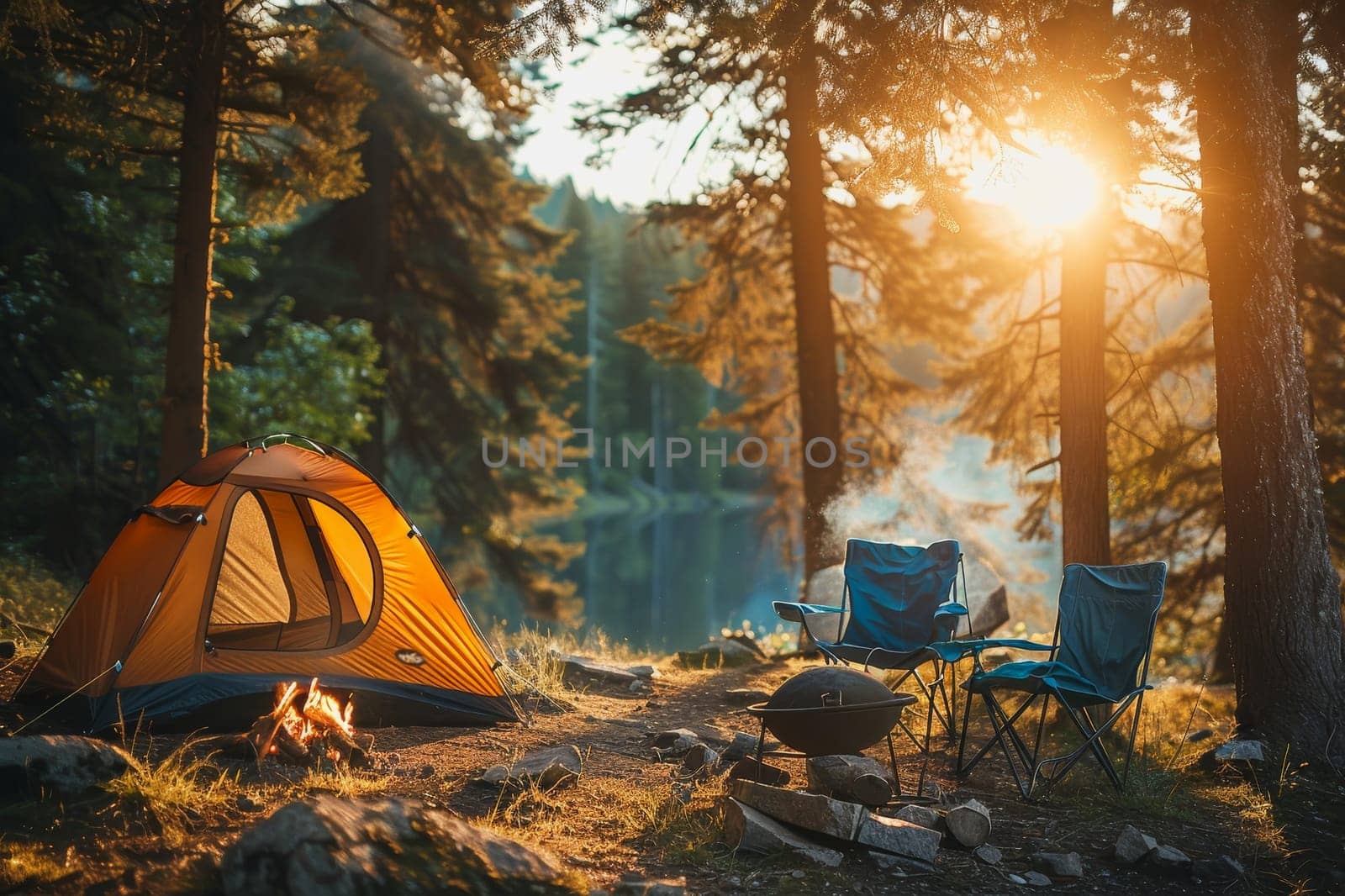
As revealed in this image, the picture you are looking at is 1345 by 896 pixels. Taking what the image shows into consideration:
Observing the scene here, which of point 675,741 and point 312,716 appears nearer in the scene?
point 312,716

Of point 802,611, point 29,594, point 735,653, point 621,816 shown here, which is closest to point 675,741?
point 621,816

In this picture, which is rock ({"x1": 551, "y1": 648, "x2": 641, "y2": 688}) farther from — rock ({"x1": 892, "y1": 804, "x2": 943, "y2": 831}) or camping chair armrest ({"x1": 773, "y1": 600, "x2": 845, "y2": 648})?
rock ({"x1": 892, "y1": 804, "x2": 943, "y2": 831})

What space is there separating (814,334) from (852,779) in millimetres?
5931

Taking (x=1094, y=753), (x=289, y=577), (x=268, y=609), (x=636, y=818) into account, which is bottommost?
(x=636, y=818)

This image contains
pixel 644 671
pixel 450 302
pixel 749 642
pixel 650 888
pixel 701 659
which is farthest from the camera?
pixel 450 302

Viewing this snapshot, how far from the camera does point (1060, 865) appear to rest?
11.7 feet

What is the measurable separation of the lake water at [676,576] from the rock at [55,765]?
25.3 feet

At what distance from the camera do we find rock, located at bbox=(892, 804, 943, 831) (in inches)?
148

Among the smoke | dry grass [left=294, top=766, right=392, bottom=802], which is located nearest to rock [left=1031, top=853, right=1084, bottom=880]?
dry grass [left=294, top=766, right=392, bottom=802]

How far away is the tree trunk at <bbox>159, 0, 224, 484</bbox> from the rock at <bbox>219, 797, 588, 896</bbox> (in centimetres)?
442

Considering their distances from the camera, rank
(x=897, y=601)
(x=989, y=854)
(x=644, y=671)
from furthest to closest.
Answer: (x=644, y=671) → (x=897, y=601) → (x=989, y=854)

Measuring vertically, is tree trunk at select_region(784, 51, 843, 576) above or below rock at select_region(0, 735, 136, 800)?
above

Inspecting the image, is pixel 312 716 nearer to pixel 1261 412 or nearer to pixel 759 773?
pixel 759 773

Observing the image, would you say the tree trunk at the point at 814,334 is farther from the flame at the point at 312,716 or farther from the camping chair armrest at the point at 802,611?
the flame at the point at 312,716
